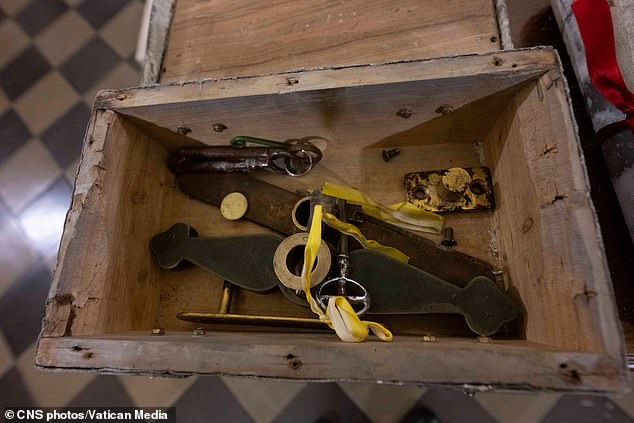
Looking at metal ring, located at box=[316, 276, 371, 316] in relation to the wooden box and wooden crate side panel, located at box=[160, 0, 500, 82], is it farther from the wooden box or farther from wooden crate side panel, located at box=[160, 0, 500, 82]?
wooden crate side panel, located at box=[160, 0, 500, 82]

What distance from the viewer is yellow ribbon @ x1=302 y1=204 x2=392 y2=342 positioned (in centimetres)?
47

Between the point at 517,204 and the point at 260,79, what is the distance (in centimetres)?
35

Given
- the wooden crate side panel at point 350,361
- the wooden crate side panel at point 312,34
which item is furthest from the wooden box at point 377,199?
the wooden crate side panel at point 312,34

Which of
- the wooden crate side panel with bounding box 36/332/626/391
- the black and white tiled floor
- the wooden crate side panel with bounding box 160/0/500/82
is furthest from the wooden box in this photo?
the black and white tiled floor

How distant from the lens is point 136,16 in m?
1.24

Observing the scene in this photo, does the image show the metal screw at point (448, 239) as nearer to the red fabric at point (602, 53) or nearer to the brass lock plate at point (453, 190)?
the brass lock plate at point (453, 190)

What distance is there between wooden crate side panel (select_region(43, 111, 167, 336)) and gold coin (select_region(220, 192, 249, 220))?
0.11 metres

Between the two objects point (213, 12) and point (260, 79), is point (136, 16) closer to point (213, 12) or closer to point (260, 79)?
point (213, 12)

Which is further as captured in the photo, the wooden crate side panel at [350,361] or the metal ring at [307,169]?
the metal ring at [307,169]

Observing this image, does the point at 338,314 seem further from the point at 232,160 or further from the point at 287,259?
the point at 232,160

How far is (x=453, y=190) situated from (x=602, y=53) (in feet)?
0.88

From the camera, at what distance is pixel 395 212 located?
0.60 meters

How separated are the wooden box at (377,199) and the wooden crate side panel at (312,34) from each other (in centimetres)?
12

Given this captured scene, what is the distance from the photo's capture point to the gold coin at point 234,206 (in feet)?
2.08
